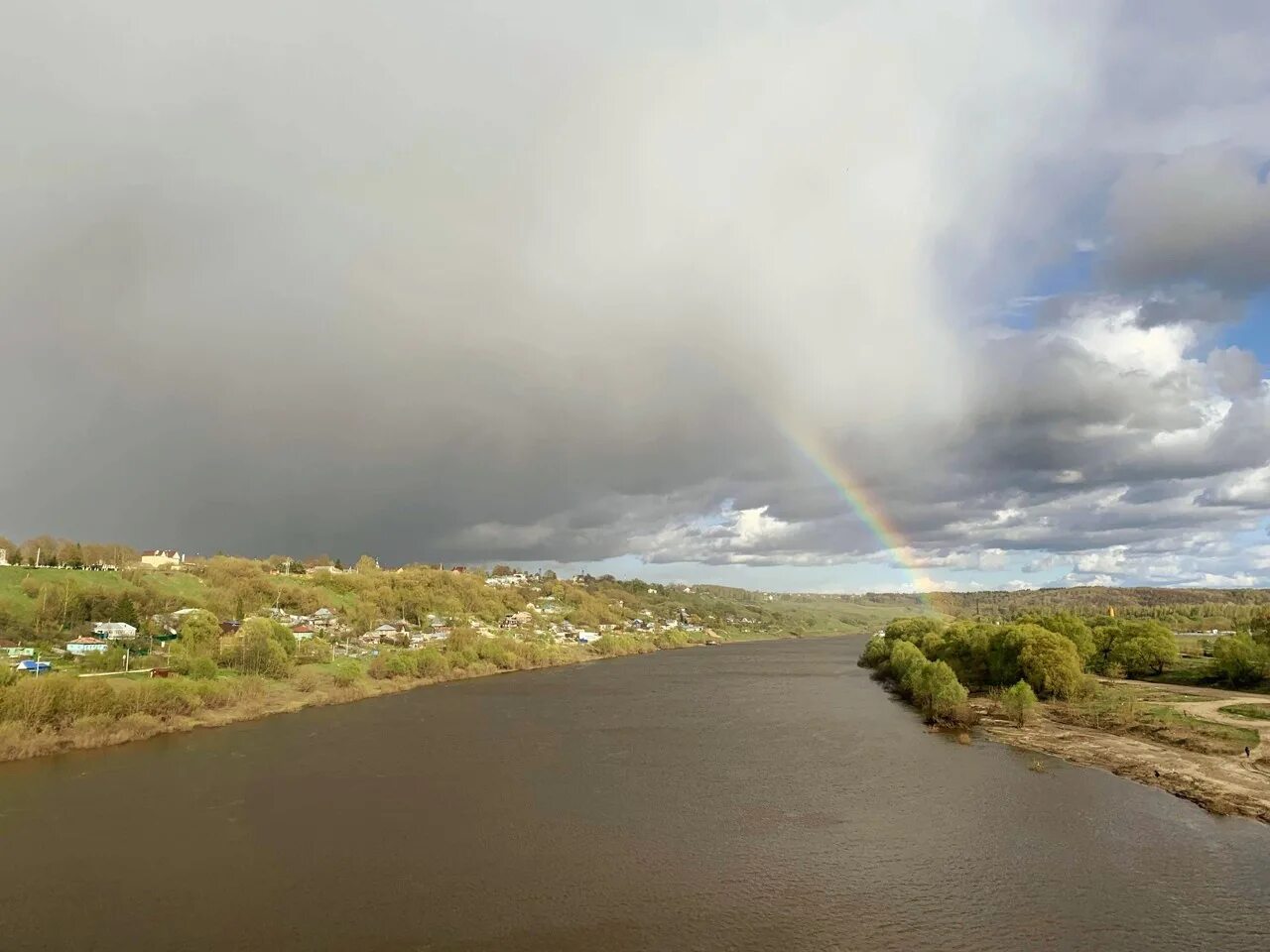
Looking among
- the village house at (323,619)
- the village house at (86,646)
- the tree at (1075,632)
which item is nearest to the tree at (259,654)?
the village house at (86,646)

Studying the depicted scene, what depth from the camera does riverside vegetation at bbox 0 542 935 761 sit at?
45031 mm

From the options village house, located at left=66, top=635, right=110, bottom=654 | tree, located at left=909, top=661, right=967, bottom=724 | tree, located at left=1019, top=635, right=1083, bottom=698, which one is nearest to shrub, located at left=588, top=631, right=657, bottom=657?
tree, located at left=909, top=661, right=967, bottom=724

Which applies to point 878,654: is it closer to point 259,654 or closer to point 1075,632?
point 1075,632

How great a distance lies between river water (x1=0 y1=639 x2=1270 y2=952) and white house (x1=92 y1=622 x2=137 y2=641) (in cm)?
3622

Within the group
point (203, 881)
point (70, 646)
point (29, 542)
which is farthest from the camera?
point (29, 542)

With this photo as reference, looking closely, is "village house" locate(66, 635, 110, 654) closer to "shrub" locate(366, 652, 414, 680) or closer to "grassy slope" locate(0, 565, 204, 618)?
"grassy slope" locate(0, 565, 204, 618)

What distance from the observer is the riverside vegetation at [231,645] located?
45031 mm

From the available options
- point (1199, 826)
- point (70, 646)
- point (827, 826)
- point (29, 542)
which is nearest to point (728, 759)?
point (827, 826)

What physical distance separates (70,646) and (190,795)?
44.1 m

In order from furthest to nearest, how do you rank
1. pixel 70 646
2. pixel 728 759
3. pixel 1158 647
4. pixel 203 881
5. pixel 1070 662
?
pixel 1158 647
pixel 70 646
pixel 1070 662
pixel 728 759
pixel 203 881

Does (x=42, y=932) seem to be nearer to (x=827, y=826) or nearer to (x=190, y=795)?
(x=190, y=795)

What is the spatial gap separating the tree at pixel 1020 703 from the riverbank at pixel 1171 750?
0.60 m

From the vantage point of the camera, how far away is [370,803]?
33.3 metres

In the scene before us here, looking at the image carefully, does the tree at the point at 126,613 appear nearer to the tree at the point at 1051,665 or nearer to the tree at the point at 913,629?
the tree at the point at 1051,665
